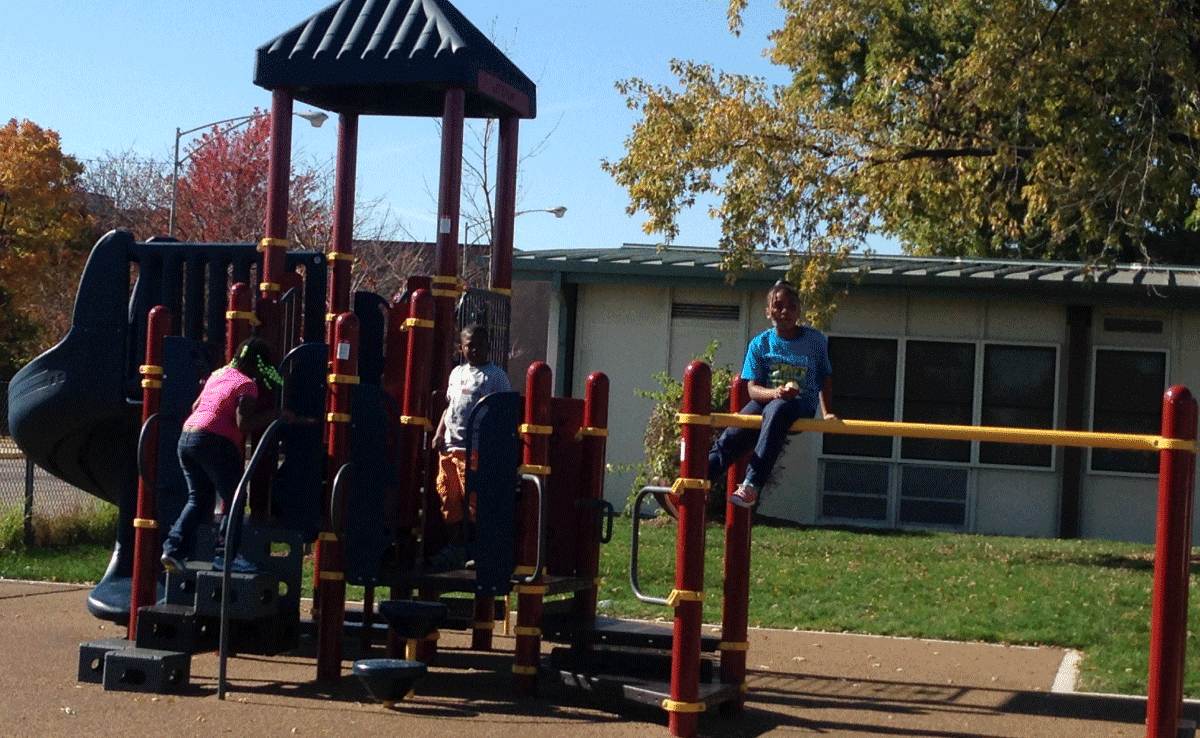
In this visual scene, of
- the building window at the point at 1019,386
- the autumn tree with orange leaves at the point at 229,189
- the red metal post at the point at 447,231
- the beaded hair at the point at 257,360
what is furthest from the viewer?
the autumn tree with orange leaves at the point at 229,189

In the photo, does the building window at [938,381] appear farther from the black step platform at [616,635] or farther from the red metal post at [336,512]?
the red metal post at [336,512]

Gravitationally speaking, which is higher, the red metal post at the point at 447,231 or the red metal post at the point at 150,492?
the red metal post at the point at 447,231

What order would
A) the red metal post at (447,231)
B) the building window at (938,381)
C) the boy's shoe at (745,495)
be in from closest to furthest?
the boy's shoe at (745,495) → the red metal post at (447,231) → the building window at (938,381)

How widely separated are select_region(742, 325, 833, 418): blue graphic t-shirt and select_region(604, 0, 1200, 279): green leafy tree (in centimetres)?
786

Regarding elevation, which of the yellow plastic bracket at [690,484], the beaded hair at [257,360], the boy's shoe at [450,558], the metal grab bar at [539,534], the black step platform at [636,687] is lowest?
the black step platform at [636,687]

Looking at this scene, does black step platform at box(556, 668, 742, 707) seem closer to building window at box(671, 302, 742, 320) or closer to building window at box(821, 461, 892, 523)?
building window at box(821, 461, 892, 523)

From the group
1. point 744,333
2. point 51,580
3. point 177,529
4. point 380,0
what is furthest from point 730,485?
point 744,333

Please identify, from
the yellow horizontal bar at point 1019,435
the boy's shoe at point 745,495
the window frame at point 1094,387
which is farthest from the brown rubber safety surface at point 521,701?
the window frame at point 1094,387

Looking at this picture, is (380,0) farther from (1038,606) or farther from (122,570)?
(1038,606)

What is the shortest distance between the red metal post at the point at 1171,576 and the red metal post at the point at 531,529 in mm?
3177

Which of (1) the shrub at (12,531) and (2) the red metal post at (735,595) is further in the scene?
(1) the shrub at (12,531)

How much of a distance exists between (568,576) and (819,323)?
881 centimetres

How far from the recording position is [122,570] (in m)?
9.98

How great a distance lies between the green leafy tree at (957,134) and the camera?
14594 mm
